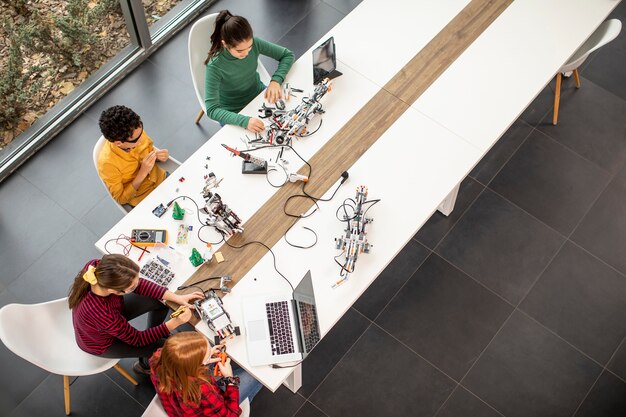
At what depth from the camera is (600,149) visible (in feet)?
14.3

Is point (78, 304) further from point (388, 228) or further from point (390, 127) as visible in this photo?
point (390, 127)

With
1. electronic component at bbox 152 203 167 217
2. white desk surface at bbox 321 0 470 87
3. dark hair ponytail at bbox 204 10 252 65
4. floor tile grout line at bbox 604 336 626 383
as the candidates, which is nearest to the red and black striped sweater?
electronic component at bbox 152 203 167 217

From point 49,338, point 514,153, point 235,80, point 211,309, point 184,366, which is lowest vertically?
point 514,153

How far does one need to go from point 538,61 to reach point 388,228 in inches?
54.4

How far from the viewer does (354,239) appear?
3031 mm

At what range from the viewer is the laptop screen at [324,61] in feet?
11.5

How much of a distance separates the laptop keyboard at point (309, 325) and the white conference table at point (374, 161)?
0.05 m

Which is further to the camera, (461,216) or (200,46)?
(461,216)

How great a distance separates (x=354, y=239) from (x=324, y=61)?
1.08 metres

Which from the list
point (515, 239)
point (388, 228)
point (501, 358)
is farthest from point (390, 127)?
point (501, 358)

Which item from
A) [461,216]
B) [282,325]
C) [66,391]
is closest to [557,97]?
[461,216]

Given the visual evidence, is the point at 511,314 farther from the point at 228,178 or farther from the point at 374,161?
the point at 228,178

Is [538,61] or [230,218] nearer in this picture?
[230,218]

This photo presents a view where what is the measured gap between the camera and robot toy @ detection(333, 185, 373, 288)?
3.02 m
